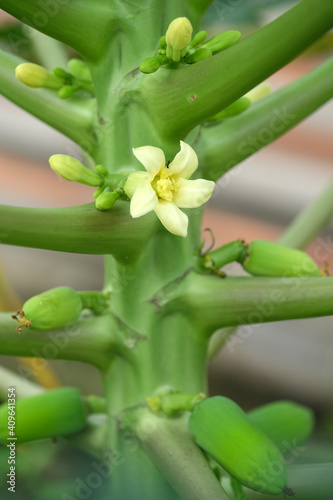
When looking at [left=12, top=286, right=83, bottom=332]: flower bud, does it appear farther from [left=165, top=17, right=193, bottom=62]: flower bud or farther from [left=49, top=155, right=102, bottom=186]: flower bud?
[left=165, top=17, right=193, bottom=62]: flower bud

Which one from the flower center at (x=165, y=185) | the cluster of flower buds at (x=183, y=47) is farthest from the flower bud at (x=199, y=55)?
the flower center at (x=165, y=185)

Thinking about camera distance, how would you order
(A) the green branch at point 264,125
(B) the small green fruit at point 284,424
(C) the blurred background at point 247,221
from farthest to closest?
1. (C) the blurred background at point 247,221
2. (B) the small green fruit at point 284,424
3. (A) the green branch at point 264,125

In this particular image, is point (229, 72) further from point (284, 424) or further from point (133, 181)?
point (284, 424)

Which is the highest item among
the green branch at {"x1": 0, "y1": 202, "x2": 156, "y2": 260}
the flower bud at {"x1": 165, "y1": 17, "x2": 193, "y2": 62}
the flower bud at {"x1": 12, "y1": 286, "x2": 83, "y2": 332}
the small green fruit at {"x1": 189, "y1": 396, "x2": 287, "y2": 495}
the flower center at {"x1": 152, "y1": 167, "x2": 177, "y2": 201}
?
the flower bud at {"x1": 165, "y1": 17, "x2": 193, "y2": 62}

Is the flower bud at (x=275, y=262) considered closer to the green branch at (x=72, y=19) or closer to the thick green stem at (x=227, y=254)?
the thick green stem at (x=227, y=254)

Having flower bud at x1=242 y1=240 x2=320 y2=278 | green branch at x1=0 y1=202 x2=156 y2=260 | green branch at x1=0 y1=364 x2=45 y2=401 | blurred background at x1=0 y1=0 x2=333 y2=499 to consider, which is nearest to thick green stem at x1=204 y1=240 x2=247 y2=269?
flower bud at x1=242 y1=240 x2=320 y2=278

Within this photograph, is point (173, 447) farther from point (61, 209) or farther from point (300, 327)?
point (300, 327)
